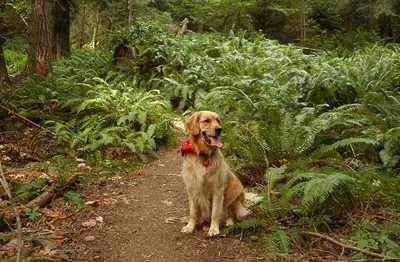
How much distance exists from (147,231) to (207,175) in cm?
120

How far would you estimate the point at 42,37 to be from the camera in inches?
335

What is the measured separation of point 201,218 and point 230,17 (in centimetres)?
1568

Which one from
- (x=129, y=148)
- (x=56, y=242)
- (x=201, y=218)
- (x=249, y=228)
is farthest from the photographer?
(x=129, y=148)

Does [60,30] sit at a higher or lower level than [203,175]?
higher

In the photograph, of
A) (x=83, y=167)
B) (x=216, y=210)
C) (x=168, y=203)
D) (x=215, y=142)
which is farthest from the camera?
(x=83, y=167)

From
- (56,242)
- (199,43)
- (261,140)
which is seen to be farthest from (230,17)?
(56,242)

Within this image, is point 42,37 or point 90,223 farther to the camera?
point 42,37

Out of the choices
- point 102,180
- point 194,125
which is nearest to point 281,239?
point 194,125

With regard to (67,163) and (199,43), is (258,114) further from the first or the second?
(199,43)

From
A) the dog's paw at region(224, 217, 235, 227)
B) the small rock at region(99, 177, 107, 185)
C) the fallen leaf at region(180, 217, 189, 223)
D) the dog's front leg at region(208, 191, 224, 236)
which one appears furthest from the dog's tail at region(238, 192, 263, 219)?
the small rock at region(99, 177, 107, 185)

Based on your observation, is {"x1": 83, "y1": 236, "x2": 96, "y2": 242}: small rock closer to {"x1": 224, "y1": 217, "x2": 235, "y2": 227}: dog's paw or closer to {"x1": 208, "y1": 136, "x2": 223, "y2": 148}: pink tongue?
{"x1": 224, "y1": 217, "x2": 235, "y2": 227}: dog's paw

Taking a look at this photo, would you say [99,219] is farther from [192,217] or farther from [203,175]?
[203,175]

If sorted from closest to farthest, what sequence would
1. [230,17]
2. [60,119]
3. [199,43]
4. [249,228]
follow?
1. [249,228]
2. [60,119]
3. [199,43]
4. [230,17]

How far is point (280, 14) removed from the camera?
1830 cm
